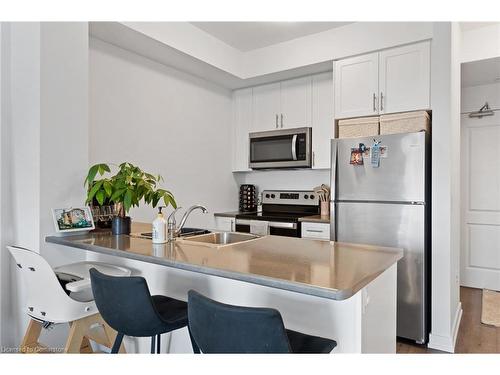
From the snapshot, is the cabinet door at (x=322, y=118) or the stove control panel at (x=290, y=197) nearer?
the cabinet door at (x=322, y=118)

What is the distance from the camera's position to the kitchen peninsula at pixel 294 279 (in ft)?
4.26

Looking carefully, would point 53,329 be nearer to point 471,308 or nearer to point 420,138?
point 420,138

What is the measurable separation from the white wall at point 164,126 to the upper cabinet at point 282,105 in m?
0.41

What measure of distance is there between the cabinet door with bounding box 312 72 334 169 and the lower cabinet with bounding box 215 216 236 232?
1066 millimetres

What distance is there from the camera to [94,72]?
2.81m

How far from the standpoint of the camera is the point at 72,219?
7.29 feet

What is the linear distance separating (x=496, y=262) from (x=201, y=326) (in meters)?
4.19

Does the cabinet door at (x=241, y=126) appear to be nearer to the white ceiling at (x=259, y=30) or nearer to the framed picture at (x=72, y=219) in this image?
the white ceiling at (x=259, y=30)

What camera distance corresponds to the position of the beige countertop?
48.8 inches

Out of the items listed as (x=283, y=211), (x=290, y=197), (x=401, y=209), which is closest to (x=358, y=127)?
(x=401, y=209)

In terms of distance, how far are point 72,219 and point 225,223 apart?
6.24 feet

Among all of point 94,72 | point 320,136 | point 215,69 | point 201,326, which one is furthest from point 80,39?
point 320,136

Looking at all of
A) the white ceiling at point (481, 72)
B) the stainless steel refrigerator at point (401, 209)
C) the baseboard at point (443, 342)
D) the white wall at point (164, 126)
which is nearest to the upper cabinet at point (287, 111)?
the white wall at point (164, 126)

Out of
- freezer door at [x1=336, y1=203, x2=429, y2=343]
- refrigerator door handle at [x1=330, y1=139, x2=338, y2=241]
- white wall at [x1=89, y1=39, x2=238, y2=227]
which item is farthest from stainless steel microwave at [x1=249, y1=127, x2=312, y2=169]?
freezer door at [x1=336, y1=203, x2=429, y2=343]
